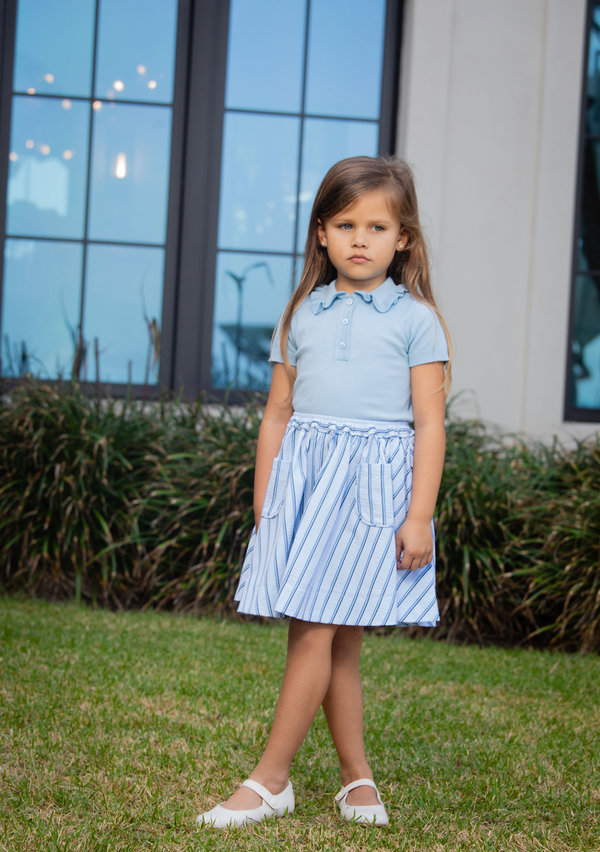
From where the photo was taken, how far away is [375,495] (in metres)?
1.75

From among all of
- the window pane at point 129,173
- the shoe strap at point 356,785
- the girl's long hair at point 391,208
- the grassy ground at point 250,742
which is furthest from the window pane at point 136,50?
the shoe strap at point 356,785

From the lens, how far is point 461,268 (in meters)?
4.86

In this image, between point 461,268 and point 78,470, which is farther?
point 461,268

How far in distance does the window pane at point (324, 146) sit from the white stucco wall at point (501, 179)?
234 mm

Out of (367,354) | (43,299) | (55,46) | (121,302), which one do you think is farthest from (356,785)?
(55,46)

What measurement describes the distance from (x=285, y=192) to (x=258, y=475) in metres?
3.44

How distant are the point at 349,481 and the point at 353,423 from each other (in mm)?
130

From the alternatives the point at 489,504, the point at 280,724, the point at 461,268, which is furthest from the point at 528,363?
the point at 280,724

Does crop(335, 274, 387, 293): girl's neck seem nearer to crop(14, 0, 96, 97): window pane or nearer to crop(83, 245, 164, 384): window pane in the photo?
crop(83, 245, 164, 384): window pane

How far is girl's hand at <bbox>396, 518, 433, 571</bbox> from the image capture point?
5.69 feet

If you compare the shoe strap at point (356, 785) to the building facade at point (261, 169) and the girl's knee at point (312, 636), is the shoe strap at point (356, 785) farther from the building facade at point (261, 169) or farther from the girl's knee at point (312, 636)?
the building facade at point (261, 169)

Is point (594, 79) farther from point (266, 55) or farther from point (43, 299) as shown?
→ point (43, 299)

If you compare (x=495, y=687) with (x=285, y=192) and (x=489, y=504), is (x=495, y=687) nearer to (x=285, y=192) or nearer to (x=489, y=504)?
(x=489, y=504)

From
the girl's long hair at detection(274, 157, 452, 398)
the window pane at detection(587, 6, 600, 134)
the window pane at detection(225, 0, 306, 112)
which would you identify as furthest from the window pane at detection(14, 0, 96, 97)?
the girl's long hair at detection(274, 157, 452, 398)
